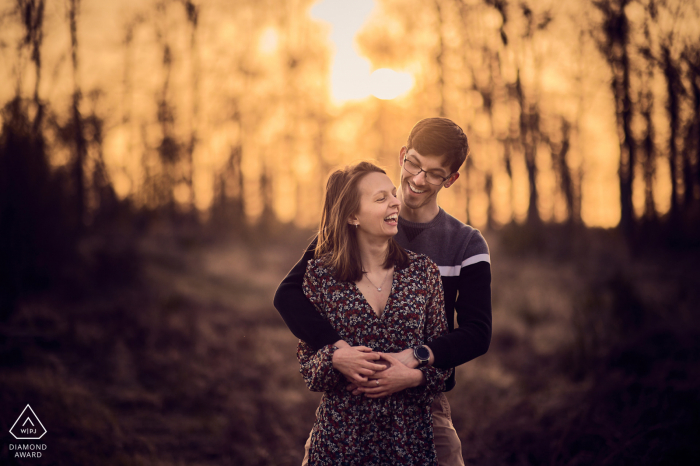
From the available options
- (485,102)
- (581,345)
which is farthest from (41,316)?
(485,102)

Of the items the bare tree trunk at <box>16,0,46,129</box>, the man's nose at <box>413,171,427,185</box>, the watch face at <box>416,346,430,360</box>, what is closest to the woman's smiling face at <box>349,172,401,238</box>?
the man's nose at <box>413,171,427,185</box>

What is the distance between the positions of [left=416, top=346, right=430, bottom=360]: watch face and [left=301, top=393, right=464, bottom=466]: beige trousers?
62cm

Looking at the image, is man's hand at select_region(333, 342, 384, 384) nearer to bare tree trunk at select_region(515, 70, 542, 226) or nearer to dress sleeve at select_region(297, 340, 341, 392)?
dress sleeve at select_region(297, 340, 341, 392)

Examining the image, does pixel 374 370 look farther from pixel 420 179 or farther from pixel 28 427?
pixel 28 427

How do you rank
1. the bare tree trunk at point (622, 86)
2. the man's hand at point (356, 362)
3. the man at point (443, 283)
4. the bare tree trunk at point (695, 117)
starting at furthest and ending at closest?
the bare tree trunk at point (622, 86)
the bare tree trunk at point (695, 117)
the man at point (443, 283)
the man's hand at point (356, 362)

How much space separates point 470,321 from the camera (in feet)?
8.50

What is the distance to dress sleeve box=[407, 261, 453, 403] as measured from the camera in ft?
8.13

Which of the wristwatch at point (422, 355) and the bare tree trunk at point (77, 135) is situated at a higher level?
the bare tree trunk at point (77, 135)

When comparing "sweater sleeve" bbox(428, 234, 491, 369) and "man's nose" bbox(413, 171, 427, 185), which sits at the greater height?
"man's nose" bbox(413, 171, 427, 185)

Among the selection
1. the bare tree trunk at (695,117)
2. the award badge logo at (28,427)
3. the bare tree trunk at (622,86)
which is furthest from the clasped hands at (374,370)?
the bare tree trunk at (622,86)

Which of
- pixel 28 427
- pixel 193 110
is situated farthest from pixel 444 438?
pixel 193 110

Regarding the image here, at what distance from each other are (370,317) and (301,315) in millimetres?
362

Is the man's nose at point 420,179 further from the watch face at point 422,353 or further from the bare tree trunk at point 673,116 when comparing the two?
the bare tree trunk at point 673,116

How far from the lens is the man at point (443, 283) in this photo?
2373 millimetres
